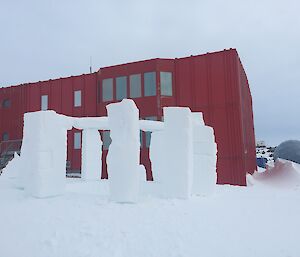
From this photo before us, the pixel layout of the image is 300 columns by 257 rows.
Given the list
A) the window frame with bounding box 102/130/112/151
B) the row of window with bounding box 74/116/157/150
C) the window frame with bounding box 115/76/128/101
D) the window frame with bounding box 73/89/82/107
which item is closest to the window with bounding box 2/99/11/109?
the window frame with bounding box 73/89/82/107

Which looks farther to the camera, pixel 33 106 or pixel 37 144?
pixel 33 106

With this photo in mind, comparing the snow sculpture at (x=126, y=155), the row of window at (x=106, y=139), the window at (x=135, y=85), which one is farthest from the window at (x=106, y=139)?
the snow sculpture at (x=126, y=155)

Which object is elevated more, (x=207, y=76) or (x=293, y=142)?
(x=207, y=76)

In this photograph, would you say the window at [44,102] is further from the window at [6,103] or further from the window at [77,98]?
the window at [6,103]

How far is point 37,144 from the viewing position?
9359 mm

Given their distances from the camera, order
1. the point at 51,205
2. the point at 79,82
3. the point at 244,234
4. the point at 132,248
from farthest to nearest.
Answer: the point at 79,82 → the point at 51,205 → the point at 244,234 → the point at 132,248

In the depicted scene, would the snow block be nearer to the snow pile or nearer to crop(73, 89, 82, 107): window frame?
crop(73, 89, 82, 107): window frame

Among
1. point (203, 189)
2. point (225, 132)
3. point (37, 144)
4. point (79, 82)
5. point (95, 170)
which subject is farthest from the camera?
point (79, 82)

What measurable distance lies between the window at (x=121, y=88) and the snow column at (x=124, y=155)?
10306mm

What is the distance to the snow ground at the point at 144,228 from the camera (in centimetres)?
539

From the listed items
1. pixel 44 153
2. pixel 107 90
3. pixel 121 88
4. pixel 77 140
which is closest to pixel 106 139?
pixel 77 140

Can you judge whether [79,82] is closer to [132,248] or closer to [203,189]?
[203,189]

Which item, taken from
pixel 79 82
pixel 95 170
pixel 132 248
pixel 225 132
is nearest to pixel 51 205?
pixel 132 248

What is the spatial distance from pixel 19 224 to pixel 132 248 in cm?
279
